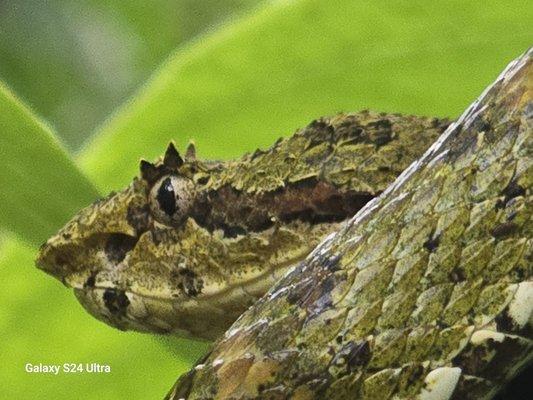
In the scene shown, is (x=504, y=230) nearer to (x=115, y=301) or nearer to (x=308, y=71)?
(x=115, y=301)

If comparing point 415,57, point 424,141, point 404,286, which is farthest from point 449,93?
point 404,286

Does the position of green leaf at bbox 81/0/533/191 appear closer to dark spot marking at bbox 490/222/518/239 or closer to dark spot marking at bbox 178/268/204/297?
dark spot marking at bbox 178/268/204/297

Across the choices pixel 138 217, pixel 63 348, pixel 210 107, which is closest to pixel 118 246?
pixel 138 217

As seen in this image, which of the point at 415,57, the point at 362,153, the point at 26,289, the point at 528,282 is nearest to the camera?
the point at 528,282

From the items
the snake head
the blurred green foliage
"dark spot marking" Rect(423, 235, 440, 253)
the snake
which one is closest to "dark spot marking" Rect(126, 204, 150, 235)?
the snake head

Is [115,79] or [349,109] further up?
[115,79]

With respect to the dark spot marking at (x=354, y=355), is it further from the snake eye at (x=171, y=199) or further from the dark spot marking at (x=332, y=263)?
the snake eye at (x=171, y=199)

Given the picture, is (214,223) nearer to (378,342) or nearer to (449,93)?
(378,342)
